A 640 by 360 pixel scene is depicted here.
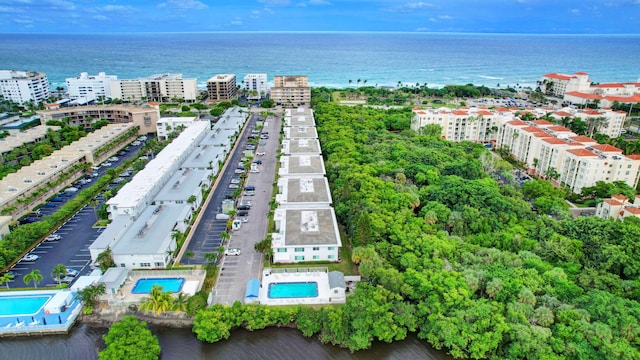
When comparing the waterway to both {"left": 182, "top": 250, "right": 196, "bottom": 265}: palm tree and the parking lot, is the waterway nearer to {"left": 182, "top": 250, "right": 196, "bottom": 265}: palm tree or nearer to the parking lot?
the parking lot

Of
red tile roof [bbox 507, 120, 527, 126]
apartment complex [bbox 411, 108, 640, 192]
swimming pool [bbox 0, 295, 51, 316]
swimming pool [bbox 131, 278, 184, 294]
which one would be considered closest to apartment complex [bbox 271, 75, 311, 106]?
apartment complex [bbox 411, 108, 640, 192]

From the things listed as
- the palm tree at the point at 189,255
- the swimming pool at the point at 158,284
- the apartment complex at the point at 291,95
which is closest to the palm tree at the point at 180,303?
the swimming pool at the point at 158,284

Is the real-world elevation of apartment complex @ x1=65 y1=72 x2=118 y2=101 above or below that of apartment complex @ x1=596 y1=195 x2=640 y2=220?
above

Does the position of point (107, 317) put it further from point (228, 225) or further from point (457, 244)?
point (457, 244)

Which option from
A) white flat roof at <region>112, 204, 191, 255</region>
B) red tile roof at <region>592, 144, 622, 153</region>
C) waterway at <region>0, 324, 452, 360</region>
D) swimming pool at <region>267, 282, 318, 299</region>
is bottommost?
waterway at <region>0, 324, 452, 360</region>

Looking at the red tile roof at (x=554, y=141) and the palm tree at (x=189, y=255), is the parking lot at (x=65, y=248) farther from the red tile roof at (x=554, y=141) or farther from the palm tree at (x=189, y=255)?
the red tile roof at (x=554, y=141)

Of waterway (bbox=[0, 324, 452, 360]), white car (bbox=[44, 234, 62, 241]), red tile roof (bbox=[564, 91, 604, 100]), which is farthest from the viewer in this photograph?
red tile roof (bbox=[564, 91, 604, 100])

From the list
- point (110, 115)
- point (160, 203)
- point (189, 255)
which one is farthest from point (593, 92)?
point (110, 115)
